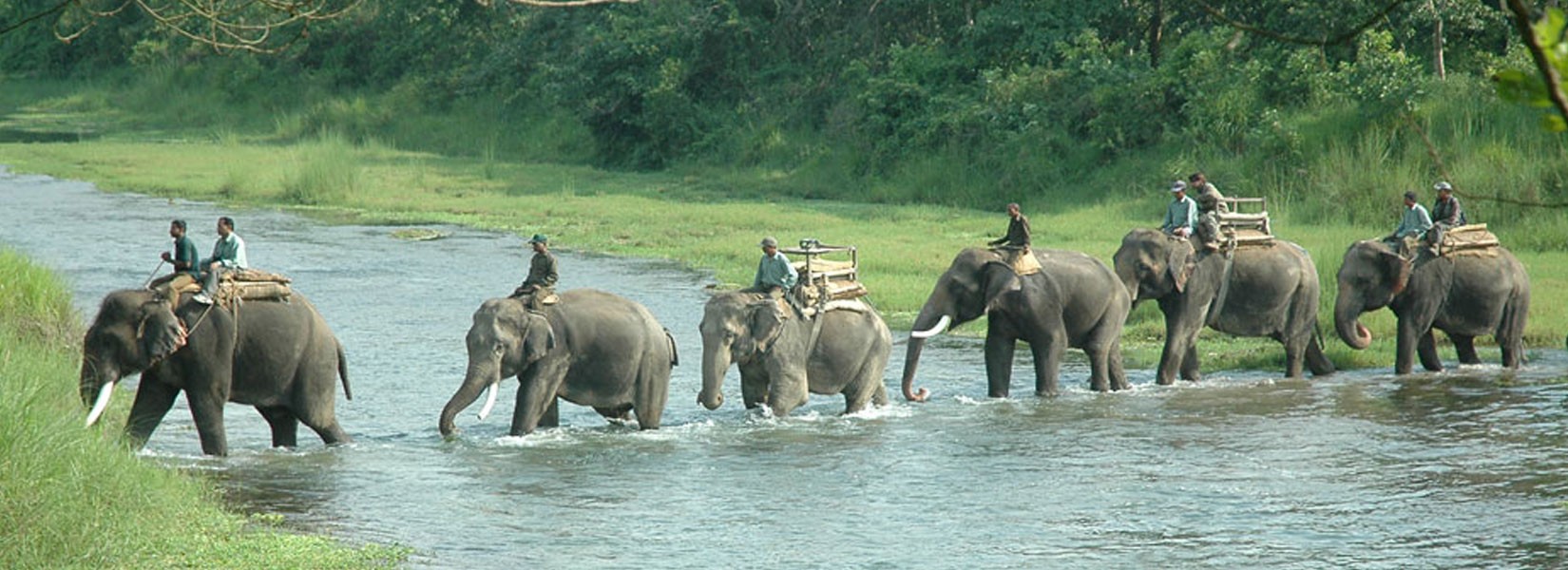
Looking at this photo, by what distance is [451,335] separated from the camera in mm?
18844

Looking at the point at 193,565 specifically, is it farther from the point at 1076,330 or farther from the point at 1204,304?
the point at 1204,304

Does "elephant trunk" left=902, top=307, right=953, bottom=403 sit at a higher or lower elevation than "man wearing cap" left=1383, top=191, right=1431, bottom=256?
lower

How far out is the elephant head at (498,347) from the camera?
1293 cm

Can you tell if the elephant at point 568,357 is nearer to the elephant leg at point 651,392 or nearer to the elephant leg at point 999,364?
the elephant leg at point 651,392

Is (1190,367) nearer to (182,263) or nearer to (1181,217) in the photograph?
(1181,217)

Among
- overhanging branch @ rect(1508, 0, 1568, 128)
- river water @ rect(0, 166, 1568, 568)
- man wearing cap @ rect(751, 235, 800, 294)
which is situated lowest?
river water @ rect(0, 166, 1568, 568)

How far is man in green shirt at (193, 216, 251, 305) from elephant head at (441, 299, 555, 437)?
1.53m

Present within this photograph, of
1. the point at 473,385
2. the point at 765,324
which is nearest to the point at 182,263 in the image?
the point at 473,385

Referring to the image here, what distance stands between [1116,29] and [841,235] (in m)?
8.17

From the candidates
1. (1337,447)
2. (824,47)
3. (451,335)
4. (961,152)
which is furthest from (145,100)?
(1337,447)

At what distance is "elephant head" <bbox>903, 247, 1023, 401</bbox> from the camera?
1534 cm

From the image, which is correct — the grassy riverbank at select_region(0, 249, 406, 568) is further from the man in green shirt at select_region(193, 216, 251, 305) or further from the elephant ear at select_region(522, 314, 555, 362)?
the elephant ear at select_region(522, 314, 555, 362)

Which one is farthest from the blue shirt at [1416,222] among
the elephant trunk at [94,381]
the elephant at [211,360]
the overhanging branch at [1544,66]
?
the overhanging branch at [1544,66]

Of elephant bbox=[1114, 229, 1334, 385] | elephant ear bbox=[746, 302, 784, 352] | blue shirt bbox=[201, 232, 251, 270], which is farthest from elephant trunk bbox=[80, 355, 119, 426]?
elephant bbox=[1114, 229, 1334, 385]
